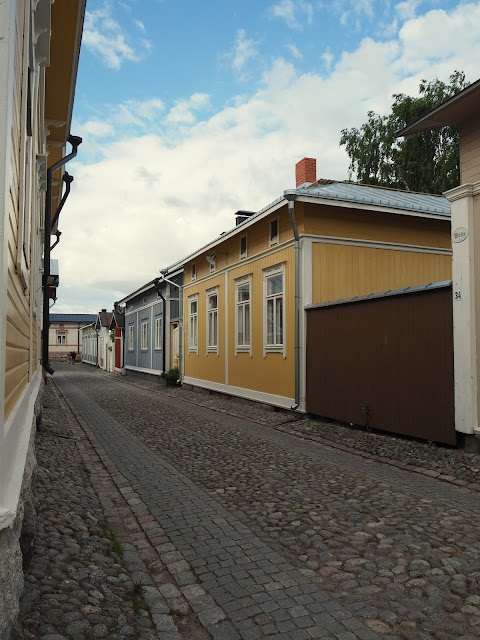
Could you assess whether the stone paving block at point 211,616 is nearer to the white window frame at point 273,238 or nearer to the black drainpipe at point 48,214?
the black drainpipe at point 48,214

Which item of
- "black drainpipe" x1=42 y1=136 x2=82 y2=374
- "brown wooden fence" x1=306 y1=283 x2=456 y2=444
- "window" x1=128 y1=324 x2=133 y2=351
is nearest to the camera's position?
"brown wooden fence" x1=306 y1=283 x2=456 y2=444

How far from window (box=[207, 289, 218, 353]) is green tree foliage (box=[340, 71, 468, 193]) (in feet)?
47.5

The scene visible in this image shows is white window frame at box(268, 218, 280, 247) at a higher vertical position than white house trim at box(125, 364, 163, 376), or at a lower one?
higher

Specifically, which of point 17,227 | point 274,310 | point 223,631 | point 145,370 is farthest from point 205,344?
point 223,631

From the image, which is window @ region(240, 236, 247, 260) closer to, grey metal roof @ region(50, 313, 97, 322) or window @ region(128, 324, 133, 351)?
window @ region(128, 324, 133, 351)

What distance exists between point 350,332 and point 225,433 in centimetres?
280

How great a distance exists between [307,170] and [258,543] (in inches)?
509

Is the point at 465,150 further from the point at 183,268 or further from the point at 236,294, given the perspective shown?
the point at 183,268

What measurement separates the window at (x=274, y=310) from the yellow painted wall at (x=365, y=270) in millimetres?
984

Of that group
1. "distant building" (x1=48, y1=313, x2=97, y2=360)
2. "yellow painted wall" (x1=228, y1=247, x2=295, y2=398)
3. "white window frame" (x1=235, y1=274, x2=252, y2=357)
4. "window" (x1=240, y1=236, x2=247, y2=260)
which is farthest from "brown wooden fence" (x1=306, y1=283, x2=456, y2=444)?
"distant building" (x1=48, y1=313, x2=97, y2=360)

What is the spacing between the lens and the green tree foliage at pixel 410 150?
2614 centimetres

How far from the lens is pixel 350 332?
374 inches

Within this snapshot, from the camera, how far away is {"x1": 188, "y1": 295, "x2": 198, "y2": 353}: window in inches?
746

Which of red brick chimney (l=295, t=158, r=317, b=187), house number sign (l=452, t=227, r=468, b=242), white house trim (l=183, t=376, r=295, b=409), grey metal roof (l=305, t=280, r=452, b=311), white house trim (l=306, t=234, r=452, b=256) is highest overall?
red brick chimney (l=295, t=158, r=317, b=187)
